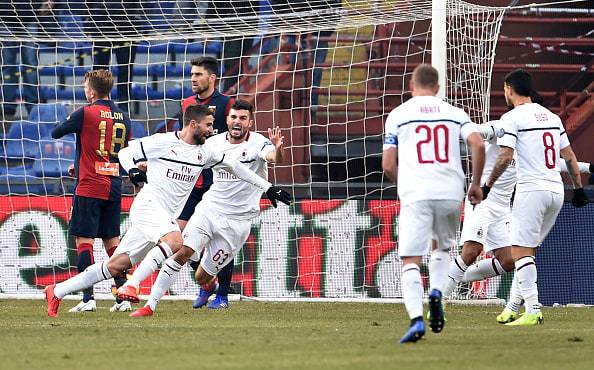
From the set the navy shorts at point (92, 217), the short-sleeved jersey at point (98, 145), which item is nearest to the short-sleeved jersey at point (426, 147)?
the short-sleeved jersey at point (98, 145)

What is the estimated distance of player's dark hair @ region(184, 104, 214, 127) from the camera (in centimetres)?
1090

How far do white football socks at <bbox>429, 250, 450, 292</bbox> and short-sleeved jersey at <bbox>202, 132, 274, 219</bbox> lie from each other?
3.92 meters

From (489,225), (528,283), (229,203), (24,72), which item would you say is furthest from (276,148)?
(24,72)

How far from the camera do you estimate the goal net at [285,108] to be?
14.6 meters

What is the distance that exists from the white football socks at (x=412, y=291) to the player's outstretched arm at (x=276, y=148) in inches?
138

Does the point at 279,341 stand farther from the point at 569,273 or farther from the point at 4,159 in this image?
the point at 4,159

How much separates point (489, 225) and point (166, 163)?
3101mm

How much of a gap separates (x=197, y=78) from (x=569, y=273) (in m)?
4.95

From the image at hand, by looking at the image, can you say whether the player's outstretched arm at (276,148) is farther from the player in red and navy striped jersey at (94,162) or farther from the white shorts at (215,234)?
the player in red and navy striped jersey at (94,162)

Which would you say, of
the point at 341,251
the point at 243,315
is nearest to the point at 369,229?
the point at 341,251

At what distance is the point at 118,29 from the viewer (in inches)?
652

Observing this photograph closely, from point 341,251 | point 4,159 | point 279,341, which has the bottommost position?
point 279,341

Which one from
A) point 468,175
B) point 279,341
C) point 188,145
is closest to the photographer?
point 279,341

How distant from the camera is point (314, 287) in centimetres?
1460
